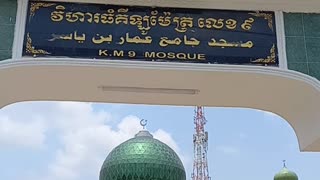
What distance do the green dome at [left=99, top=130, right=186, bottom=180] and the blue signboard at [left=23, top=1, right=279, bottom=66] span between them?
767cm

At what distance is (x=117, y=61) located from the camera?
10.9 ft

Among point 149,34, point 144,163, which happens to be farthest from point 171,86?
point 144,163

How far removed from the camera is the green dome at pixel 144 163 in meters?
11.0

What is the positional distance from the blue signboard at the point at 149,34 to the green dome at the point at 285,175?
42.1 feet

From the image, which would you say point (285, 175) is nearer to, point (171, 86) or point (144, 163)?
point (144, 163)

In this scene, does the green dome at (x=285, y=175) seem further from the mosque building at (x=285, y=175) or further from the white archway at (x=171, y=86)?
the white archway at (x=171, y=86)

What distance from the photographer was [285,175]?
15.7 m

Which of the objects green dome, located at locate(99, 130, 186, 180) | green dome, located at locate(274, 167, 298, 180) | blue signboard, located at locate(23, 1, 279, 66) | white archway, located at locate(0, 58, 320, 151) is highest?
green dome, located at locate(274, 167, 298, 180)

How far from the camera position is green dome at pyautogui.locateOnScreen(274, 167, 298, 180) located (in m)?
15.7

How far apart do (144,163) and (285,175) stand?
6.14 metres

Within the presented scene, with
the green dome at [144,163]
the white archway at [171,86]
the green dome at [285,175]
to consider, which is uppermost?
the green dome at [285,175]

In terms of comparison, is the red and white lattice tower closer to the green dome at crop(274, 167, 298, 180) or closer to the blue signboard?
the green dome at crop(274, 167, 298, 180)

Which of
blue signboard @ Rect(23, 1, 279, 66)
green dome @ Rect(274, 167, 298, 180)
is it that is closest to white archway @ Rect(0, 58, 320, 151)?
blue signboard @ Rect(23, 1, 279, 66)

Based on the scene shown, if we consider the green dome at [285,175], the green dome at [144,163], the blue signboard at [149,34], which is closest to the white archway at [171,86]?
the blue signboard at [149,34]
